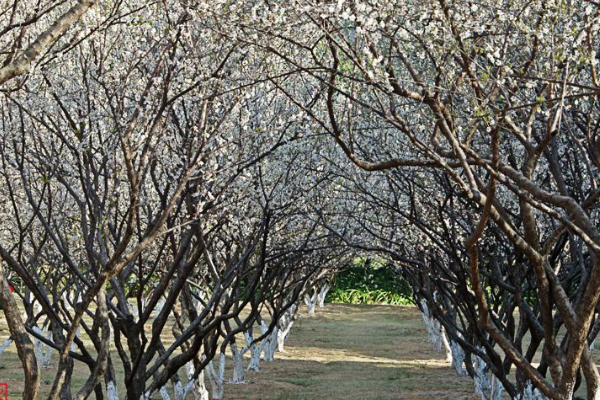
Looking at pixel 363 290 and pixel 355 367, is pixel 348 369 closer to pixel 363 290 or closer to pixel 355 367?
pixel 355 367

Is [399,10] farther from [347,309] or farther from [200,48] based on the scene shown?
[347,309]

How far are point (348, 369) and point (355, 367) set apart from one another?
0.53m

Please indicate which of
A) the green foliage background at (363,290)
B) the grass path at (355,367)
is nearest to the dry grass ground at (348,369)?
the grass path at (355,367)

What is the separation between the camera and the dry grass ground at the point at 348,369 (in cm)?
1911

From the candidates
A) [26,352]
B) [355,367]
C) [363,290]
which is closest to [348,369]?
[355,367]

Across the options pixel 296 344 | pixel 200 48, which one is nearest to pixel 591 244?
pixel 200 48

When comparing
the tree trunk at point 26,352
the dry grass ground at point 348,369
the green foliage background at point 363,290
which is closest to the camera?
the tree trunk at point 26,352

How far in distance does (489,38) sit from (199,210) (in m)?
3.22

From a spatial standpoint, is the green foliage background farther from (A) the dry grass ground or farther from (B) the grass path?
(A) the dry grass ground

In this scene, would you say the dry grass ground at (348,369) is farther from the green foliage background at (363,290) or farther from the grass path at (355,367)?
the green foliage background at (363,290)

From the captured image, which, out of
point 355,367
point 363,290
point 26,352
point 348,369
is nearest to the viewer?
point 26,352

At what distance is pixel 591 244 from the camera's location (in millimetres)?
6555

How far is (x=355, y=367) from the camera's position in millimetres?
24703

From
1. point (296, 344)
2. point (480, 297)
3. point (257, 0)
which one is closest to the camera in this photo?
point (257, 0)
